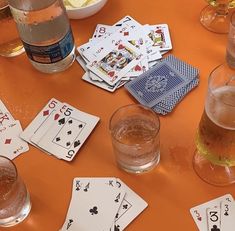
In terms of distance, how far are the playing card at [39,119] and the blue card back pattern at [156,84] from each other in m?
0.20

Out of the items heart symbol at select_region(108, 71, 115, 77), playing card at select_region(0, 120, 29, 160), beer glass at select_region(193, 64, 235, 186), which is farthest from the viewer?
heart symbol at select_region(108, 71, 115, 77)

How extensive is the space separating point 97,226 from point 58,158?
0.21 metres

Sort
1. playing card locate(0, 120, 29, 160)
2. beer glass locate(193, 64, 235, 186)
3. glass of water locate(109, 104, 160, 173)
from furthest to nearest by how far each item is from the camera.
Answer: playing card locate(0, 120, 29, 160)
glass of water locate(109, 104, 160, 173)
beer glass locate(193, 64, 235, 186)

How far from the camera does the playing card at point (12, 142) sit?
111cm

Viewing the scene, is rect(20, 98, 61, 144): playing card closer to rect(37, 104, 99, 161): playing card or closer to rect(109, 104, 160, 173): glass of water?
rect(37, 104, 99, 161): playing card

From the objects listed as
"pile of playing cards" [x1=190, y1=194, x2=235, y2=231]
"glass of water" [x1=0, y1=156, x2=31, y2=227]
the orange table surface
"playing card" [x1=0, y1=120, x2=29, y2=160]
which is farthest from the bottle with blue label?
"pile of playing cards" [x1=190, y1=194, x2=235, y2=231]

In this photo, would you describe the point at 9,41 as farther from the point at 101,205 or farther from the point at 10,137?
the point at 101,205

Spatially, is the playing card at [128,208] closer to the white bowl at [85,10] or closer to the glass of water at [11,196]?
the glass of water at [11,196]

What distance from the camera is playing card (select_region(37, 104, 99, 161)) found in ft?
3.61

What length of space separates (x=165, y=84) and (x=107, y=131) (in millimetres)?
204

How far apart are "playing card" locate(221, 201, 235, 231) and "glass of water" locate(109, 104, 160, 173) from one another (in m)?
0.19

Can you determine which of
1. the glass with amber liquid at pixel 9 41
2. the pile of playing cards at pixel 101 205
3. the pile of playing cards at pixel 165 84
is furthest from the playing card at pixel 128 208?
the glass with amber liquid at pixel 9 41

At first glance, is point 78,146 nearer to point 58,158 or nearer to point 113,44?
point 58,158

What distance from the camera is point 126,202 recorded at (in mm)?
1002
